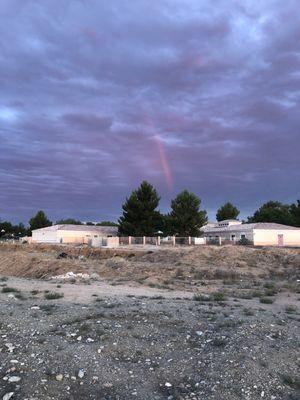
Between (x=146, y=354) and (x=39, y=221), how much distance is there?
11640cm

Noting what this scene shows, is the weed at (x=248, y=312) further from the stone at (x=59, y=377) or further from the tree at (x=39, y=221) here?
the tree at (x=39, y=221)

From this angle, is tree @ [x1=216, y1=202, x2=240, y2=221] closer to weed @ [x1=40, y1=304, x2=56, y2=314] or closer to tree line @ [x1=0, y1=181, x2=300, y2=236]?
tree line @ [x1=0, y1=181, x2=300, y2=236]

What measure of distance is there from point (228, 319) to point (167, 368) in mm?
3574

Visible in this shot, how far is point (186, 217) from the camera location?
260 ft

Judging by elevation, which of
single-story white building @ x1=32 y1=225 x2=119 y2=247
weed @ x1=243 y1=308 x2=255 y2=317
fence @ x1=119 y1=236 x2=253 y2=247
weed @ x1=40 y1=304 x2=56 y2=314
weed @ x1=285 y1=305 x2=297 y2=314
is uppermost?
single-story white building @ x1=32 y1=225 x2=119 y2=247

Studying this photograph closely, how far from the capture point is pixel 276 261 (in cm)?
3662

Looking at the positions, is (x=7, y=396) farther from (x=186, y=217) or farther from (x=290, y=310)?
(x=186, y=217)

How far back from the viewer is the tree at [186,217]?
79500mm

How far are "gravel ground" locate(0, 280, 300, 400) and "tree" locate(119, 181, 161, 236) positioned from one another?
217 feet

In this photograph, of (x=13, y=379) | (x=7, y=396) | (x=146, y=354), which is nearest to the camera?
(x=7, y=396)

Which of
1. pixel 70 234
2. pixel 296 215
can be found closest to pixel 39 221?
pixel 70 234

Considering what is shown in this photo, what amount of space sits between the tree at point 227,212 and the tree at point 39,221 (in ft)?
146

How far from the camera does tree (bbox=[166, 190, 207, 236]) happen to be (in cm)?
7950

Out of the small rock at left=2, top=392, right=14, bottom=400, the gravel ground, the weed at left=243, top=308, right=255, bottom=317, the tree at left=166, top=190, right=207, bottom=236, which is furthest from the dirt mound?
the tree at left=166, top=190, right=207, bottom=236
